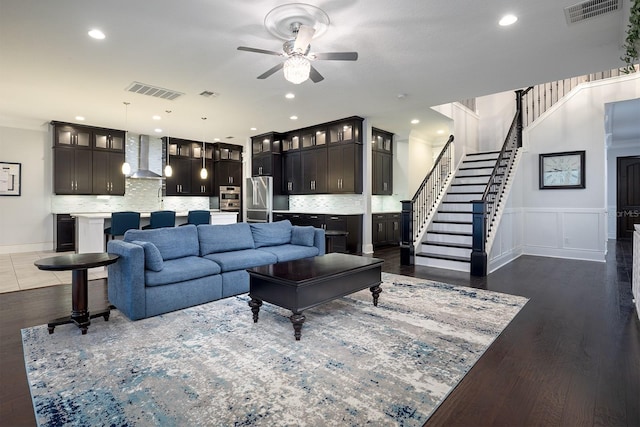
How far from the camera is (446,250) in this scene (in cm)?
600

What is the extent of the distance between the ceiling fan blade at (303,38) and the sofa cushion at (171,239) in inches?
98.5

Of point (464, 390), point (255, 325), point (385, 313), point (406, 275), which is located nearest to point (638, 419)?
point (464, 390)

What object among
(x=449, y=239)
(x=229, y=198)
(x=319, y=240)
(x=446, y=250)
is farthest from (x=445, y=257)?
(x=229, y=198)

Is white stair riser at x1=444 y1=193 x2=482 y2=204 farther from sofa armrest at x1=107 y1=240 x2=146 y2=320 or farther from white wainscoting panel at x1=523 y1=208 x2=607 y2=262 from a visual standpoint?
sofa armrest at x1=107 y1=240 x2=146 y2=320

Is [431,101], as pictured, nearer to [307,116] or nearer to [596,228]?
[307,116]

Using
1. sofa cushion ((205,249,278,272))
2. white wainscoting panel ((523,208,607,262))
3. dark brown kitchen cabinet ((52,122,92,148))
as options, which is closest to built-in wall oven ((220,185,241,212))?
dark brown kitchen cabinet ((52,122,92,148))

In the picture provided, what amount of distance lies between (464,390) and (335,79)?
4.44 metres

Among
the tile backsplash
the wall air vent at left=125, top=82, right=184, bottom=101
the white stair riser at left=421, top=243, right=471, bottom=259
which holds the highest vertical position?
the wall air vent at left=125, top=82, right=184, bottom=101

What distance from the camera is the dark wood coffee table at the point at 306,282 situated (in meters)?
2.77

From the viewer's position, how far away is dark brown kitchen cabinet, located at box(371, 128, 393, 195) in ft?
27.7

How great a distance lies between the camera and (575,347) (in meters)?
2.62

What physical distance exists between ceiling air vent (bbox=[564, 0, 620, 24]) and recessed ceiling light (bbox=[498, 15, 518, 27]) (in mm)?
443

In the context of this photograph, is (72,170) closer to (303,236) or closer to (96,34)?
(96,34)

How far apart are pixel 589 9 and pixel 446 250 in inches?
152
